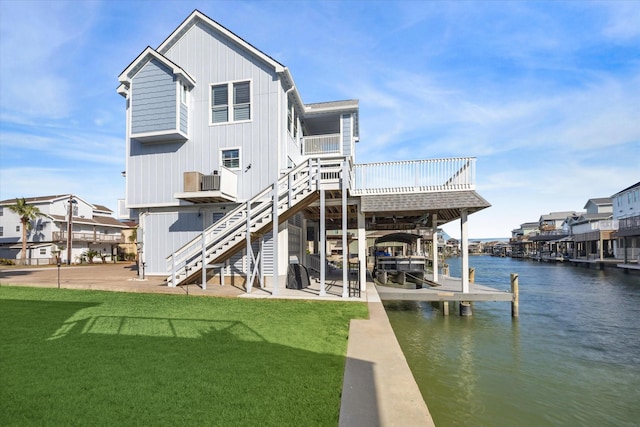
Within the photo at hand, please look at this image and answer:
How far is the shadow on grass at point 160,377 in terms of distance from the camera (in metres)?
3.93

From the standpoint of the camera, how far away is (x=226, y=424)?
3.72m

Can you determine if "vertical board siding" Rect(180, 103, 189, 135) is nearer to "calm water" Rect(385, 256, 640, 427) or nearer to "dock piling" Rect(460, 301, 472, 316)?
"calm water" Rect(385, 256, 640, 427)

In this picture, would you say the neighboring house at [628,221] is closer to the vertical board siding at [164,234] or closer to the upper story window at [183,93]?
the vertical board siding at [164,234]

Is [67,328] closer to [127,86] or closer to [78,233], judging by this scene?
[127,86]

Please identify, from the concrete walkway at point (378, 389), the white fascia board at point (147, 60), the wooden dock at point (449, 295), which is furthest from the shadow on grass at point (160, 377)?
the white fascia board at point (147, 60)

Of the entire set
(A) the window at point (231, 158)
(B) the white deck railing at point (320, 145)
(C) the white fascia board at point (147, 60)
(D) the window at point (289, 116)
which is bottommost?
(A) the window at point (231, 158)

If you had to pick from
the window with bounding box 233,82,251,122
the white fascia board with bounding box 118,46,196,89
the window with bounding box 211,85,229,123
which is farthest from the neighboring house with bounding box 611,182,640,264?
the white fascia board with bounding box 118,46,196,89

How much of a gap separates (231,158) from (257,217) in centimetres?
404

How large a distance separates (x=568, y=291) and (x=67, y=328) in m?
30.6

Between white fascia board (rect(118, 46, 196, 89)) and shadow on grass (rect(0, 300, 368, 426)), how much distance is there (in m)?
11.3

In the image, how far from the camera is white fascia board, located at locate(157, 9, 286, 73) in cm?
1491

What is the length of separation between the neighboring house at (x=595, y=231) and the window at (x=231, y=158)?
5561cm

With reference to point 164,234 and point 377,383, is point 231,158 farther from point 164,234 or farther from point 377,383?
point 377,383

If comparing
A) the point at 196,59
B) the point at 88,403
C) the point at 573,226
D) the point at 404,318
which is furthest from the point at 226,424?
the point at 573,226
